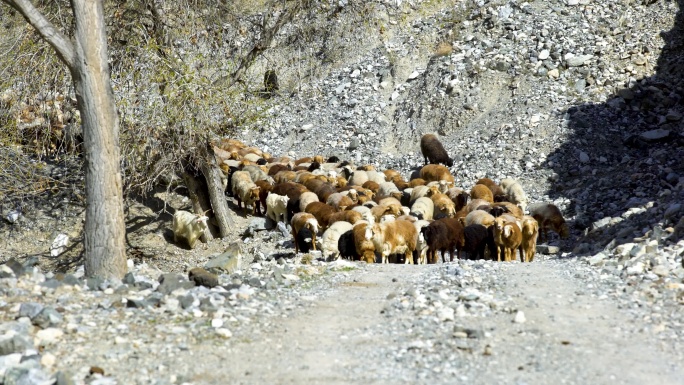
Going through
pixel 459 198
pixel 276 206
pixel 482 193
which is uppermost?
pixel 482 193

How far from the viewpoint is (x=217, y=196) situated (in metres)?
17.9

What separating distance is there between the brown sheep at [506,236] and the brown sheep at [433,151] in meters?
7.95

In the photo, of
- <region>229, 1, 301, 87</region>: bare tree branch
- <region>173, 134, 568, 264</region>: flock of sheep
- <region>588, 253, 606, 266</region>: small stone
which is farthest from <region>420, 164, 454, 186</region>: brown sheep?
<region>588, 253, 606, 266</region>: small stone

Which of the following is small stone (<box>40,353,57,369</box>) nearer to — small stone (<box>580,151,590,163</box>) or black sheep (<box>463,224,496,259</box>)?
black sheep (<box>463,224,496,259</box>)

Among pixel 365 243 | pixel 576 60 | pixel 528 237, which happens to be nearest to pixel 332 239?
pixel 365 243

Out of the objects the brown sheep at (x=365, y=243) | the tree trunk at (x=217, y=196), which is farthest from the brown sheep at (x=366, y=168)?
the brown sheep at (x=365, y=243)

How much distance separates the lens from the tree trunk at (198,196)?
59.1ft

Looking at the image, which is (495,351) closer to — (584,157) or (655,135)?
(584,157)

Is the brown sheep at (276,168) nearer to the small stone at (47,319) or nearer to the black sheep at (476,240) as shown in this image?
the black sheep at (476,240)

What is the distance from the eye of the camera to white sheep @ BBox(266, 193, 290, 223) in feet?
61.6

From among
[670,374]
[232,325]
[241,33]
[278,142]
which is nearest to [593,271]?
[670,374]

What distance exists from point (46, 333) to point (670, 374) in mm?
5108

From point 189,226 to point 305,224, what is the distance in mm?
3084

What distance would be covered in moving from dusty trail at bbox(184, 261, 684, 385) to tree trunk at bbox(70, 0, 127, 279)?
111 inches
